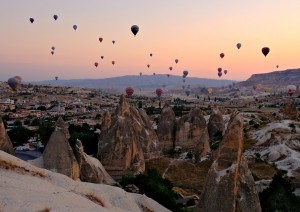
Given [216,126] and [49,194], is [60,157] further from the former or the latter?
[216,126]

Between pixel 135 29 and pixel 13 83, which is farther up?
pixel 135 29

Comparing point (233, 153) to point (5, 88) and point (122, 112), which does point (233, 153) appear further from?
point (5, 88)

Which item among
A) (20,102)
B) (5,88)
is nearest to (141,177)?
(20,102)

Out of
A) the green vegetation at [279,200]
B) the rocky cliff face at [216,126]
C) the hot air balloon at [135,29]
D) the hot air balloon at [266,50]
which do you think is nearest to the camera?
the green vegetation at [279,200]

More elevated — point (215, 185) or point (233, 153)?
point (233, 153)

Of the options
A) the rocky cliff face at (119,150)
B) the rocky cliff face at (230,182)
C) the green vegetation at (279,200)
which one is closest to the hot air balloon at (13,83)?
the rocky cliff face at (119,150)

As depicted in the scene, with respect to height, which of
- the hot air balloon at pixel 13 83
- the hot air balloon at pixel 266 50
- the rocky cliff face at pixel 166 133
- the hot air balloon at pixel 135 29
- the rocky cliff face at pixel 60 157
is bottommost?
the rocky cliff face at pixel 166 133

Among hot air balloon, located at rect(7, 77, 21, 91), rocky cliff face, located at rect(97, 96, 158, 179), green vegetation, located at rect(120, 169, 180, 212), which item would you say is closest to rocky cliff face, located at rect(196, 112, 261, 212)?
green vegetation, located at rect(120, 169, 180, 212)

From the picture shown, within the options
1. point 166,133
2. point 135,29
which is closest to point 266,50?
point 135,29

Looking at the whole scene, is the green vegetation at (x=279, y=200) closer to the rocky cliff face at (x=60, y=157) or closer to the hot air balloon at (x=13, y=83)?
the rocky cliff face at (x=60, y=157)
